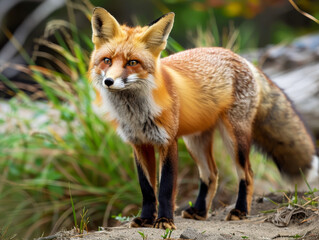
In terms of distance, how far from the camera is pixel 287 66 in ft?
21.8

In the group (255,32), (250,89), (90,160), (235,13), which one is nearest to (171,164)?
(250,89)

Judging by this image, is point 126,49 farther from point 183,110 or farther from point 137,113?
point 183,110

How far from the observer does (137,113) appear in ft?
10.1

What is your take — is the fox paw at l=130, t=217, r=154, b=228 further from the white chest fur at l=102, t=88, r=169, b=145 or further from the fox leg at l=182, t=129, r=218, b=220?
the fox leg at l=182, t=129, r=218, b=220

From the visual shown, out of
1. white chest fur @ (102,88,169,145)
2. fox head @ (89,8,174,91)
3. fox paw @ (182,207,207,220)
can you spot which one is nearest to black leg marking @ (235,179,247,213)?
fox paw @ (182,207,207,220)

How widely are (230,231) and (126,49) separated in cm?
136

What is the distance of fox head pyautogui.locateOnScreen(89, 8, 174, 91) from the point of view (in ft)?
9.47

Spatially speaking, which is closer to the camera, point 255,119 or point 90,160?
point 255,119

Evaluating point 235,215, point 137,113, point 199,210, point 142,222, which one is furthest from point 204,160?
point 137,113

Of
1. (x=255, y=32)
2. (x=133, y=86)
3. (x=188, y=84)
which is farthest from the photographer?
(x=255, y=32)

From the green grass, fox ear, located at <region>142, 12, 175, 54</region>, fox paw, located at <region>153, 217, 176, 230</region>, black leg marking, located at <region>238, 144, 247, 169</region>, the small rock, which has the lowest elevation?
the green grass

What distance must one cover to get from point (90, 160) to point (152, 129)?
7.03ft

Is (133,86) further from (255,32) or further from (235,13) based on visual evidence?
(255,32)

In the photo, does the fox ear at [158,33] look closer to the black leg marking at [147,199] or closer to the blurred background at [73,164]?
the black leg marking at [147,199]
